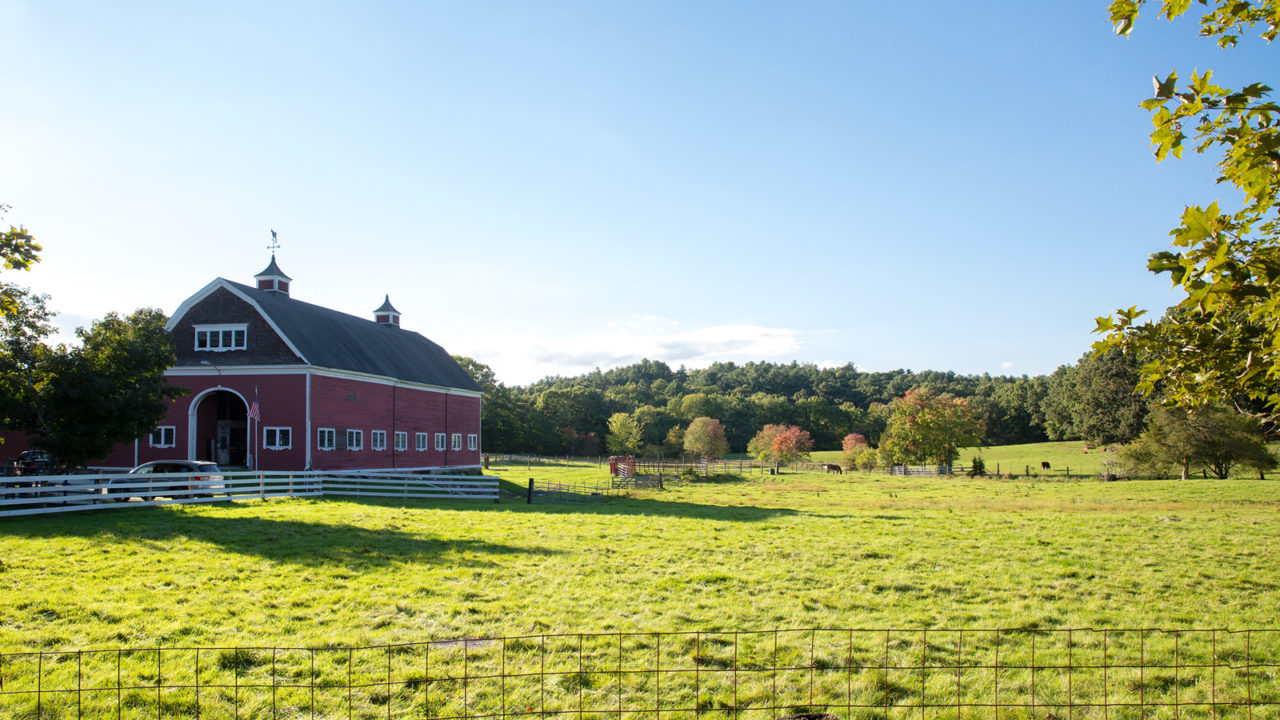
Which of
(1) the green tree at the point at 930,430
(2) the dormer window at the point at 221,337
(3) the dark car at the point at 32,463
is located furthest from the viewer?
(1) the green tree at the point at 930,430

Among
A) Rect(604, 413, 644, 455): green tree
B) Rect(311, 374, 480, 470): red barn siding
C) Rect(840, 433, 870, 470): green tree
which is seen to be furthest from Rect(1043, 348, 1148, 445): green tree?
Rect(311, 374, 480, 470): red barn siding

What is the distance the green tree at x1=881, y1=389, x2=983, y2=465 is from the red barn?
1478 inches

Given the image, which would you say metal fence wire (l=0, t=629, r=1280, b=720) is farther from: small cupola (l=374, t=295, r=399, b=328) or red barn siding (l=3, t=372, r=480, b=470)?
small cupola (l=374, t=295, r=399, b=328)

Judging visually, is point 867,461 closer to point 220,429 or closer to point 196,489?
point 220,429

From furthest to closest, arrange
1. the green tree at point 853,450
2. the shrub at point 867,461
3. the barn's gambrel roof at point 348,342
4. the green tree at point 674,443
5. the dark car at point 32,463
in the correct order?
the green tree at point 674,443 < the green tree at point 853,450 < the shrub at point 867,461 < the barn's gambrel roof at point 348,342 < the dark car at point 32,463

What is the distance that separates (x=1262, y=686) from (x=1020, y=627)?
2281 mm

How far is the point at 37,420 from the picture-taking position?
2138 cm

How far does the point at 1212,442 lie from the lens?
122 feet

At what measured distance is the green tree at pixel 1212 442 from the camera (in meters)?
36.9

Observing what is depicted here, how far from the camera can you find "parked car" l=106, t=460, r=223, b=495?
21672 millimetres

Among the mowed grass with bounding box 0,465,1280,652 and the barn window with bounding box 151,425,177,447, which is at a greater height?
the barn window with bounding box 151,425,177,447

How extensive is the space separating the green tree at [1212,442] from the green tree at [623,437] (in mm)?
53517

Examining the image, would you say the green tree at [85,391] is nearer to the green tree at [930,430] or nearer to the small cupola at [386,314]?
the small cupola at [386,314]

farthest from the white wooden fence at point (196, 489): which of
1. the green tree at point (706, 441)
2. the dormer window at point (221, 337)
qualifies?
the green tree at point (706, 441)
